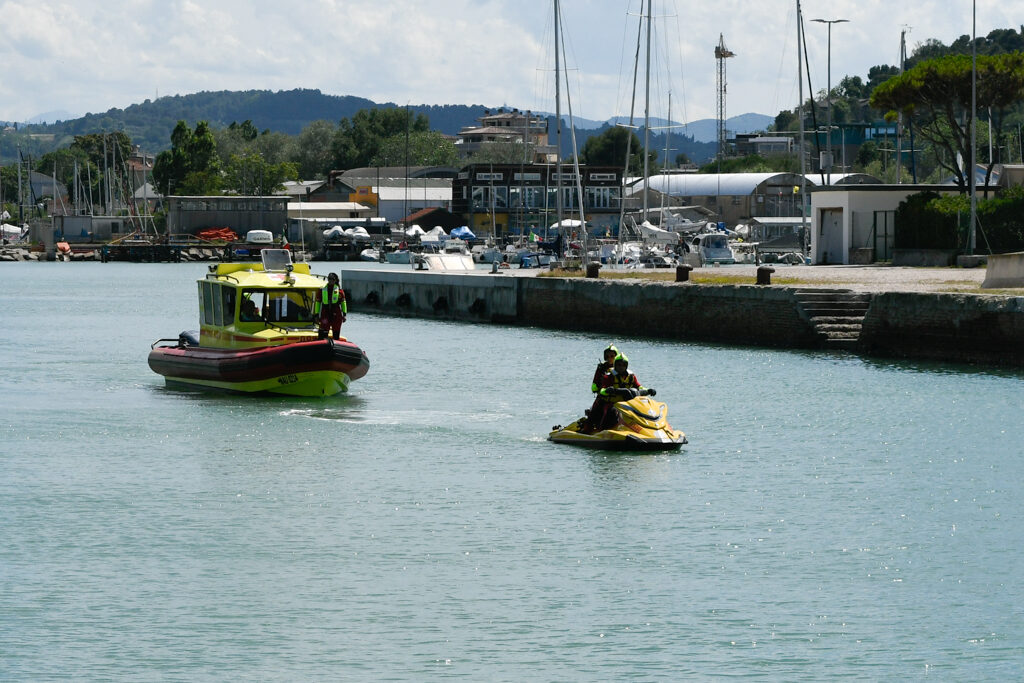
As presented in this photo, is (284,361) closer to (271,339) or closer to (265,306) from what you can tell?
(271,339)

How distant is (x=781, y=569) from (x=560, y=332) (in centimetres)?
3401

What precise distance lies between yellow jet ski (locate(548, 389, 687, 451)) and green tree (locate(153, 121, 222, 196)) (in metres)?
135

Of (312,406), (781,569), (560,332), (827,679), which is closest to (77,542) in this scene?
(781,569)

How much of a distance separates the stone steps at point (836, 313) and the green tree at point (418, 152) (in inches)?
5906

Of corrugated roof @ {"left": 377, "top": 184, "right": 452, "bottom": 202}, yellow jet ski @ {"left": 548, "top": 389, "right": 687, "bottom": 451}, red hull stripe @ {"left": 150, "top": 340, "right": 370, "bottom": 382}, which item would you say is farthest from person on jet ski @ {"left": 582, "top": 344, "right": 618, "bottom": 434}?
corrugated roof @ {"left": 377, "top": 184, "right": 452, "bottom": 202}

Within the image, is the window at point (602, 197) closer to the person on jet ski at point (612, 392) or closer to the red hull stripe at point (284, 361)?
the red hull stripe at point (284, 361)

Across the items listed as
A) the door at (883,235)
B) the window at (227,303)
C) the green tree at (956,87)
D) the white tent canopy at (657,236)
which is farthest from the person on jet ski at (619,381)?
the white tent canopy at (657,236)

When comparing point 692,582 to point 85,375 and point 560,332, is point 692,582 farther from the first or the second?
point 560,332

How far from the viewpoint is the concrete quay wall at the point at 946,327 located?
118 feet

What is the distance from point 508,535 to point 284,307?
1349 centimetres

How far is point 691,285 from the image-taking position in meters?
46.6

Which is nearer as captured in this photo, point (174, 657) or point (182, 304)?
point (174, 657)

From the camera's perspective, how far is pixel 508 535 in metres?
19.9

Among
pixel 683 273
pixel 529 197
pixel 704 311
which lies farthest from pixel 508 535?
pixel 529 197
